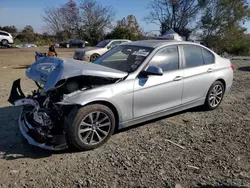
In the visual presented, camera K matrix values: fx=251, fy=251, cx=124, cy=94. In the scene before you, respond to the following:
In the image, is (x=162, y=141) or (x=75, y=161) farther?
(x=162, y=141)

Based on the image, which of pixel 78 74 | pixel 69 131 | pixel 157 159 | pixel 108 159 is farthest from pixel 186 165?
pixel 78 74

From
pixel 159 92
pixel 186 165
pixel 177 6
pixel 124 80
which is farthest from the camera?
pixel 177 6

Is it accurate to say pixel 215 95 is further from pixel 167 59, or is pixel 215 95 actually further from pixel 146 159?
pixel 146 159

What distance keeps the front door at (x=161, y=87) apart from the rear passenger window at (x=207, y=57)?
32.8 inches

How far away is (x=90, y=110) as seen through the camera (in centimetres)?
350

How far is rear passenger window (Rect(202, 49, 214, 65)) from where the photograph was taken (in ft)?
16.9

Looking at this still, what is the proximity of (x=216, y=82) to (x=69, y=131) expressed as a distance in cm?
341

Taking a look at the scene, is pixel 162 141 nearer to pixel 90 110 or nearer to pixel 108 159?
pixel 108 159

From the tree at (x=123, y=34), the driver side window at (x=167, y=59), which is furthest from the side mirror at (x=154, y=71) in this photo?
the tree at (x=123, y=34)

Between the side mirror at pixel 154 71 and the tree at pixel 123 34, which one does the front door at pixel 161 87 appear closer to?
the side mirror at pixel 154 71

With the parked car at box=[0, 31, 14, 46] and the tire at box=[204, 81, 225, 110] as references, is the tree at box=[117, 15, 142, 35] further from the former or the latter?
the tire at box=[204, 81, 225, 110]

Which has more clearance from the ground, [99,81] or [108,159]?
[99,81]

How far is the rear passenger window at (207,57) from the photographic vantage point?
16.9 ft

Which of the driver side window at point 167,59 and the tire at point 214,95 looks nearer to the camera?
the driver side window at point 167,59
